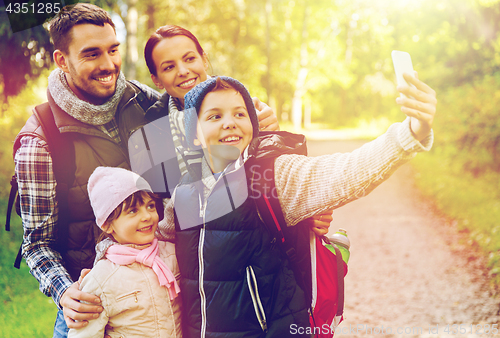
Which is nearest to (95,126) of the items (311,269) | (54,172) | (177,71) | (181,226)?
(54,172)

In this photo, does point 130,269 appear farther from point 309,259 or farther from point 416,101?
point 416,101

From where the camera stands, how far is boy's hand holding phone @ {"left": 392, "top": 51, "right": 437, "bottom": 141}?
4.31 feet

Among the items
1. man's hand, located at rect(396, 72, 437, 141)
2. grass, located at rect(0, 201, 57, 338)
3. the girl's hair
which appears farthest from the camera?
grass, located at rect(0, 201, 57, 338)

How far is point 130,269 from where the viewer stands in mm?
1829

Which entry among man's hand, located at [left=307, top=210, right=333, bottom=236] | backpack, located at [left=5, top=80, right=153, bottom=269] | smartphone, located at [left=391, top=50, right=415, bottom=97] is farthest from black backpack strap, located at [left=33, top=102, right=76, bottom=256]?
smartphone, located at [left=391, top=50, right=415, bottom=97]

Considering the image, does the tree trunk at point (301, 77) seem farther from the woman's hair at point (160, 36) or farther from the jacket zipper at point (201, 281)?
the jacket zipper at point (201, 281)

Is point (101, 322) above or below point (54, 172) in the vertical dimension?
below

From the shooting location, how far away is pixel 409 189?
404 inches

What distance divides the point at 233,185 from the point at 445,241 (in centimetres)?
592

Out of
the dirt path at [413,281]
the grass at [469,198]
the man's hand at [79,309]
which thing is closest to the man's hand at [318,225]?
the man's hand at [79,309]

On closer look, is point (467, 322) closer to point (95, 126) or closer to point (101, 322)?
point (101, 322)

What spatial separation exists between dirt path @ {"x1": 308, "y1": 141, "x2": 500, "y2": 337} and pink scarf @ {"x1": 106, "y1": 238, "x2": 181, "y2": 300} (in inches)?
121

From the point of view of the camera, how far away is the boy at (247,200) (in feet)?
4.63

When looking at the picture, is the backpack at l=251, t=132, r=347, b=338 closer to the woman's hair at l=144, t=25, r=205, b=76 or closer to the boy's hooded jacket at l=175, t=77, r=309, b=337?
the boy's hooded jacket at l=175, t=77, r=309, b=337
